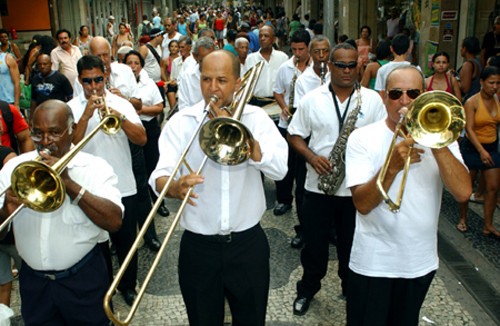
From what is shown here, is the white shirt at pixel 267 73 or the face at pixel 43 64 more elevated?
the face at pixel 43 64

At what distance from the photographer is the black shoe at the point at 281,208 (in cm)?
623

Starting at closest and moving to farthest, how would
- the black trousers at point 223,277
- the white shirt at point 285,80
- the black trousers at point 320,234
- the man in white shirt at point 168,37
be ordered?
the black trousers at point 223,277 → the black trousers at point 320,234 → the white shirt at point 285,80 → the man in white shirt at point 168,37

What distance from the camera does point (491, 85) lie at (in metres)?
5.40

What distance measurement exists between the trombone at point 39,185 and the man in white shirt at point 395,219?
5.04ft

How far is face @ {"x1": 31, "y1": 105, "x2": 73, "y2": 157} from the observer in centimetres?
298

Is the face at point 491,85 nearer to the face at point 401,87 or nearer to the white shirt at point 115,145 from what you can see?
the face at point 401,87

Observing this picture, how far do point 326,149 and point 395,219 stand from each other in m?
1.44

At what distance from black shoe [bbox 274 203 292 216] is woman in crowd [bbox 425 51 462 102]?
2297 mm

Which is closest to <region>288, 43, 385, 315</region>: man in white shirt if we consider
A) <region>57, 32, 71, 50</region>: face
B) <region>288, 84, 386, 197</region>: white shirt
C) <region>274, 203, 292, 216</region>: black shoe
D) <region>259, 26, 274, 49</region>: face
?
<region>288, 84, 386, 197</region>: white shirt

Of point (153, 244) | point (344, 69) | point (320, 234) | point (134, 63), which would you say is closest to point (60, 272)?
point (320, 234)

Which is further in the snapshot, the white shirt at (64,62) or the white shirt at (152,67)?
the white shirt at (152,67)

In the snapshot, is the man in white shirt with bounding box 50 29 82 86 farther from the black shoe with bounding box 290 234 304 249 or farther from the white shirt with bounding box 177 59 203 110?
the black shoe with bounding box 290 234 304 249

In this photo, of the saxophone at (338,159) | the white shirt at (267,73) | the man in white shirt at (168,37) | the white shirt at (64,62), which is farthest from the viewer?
the man in white shirt at (168,37)

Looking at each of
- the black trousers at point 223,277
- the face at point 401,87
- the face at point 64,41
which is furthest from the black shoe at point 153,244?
the face at point 64,41
